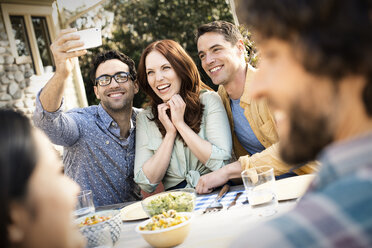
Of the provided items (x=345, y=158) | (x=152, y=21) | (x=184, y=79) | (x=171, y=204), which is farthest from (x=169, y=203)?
(x=152, y=21)

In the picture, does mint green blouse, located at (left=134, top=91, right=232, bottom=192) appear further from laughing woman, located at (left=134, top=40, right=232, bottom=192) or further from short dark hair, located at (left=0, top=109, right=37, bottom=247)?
short dark hair, located at (left=0, top=109, right=37, bottom=247)

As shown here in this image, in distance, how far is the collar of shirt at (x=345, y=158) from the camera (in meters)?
0.54

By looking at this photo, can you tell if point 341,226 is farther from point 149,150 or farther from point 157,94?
point 157,94

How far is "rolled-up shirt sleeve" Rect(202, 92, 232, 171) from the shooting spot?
2.48 meters

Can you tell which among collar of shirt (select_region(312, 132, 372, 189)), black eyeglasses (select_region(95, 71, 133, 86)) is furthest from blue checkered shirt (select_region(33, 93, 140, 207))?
collar of shirt (select_region(312, 132, 372, 189))

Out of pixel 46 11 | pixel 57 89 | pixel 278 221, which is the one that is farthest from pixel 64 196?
→ pixel 46 11

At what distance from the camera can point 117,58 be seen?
307 cm

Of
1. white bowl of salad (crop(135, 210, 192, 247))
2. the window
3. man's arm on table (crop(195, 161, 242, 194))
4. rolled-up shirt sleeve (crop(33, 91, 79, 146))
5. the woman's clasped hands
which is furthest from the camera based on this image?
the window

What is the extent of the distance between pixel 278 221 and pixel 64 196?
41 centimetres

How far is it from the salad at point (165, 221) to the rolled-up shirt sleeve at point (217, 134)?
3.24 ft

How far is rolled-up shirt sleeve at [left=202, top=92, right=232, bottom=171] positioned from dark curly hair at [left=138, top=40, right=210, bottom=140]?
3.2 inches

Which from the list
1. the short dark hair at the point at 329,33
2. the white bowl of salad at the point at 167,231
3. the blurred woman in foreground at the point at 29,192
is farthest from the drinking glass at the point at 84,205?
the short dark hair at the point at 329,33

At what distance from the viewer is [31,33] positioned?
8078 millimetres

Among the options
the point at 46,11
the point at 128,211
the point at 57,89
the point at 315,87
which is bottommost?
the point at 128,211
